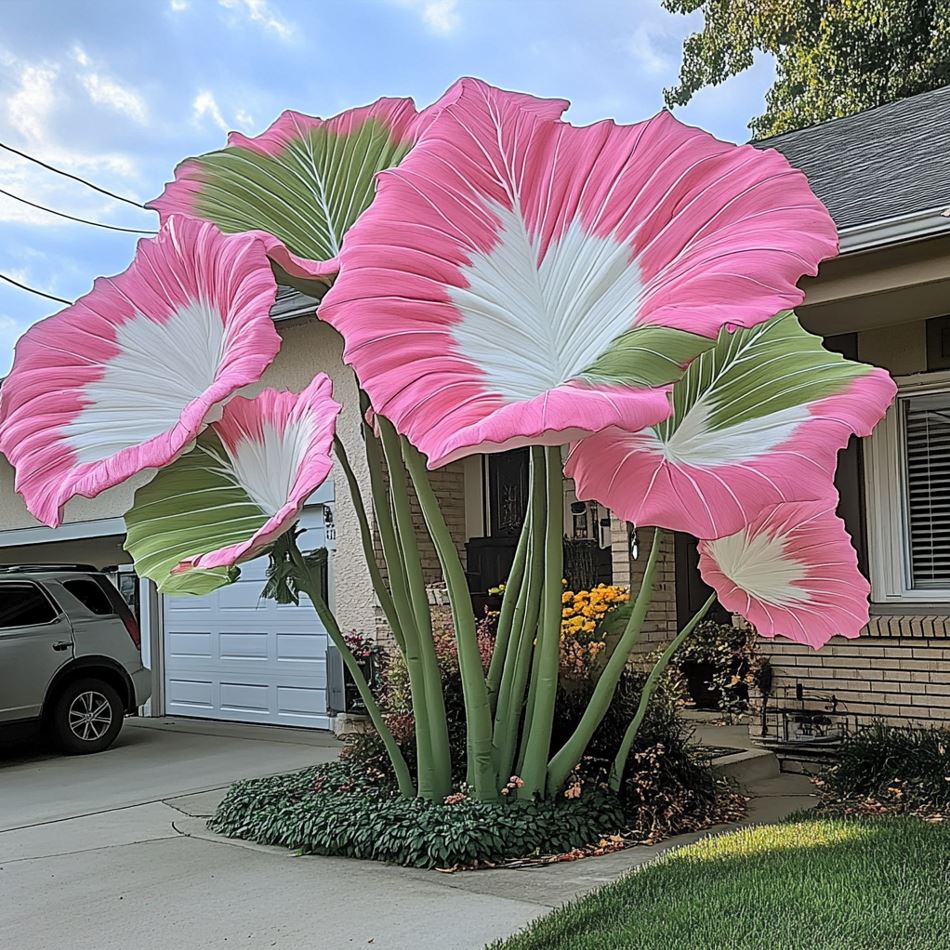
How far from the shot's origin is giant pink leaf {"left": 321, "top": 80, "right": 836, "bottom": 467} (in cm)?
471

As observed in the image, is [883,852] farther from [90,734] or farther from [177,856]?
[90,734]

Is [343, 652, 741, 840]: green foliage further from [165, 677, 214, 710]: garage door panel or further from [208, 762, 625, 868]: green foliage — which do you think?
[165, 677, 214, 710]: garage door panel

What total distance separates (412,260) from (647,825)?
11.2ft

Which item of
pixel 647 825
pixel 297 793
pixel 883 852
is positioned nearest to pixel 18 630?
pixel 297 793

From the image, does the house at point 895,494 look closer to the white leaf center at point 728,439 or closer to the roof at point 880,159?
the roof at point 880,159

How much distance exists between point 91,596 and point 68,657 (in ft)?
2.48

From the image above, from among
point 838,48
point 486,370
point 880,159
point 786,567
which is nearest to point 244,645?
point 786,567

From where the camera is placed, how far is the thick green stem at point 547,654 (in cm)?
629

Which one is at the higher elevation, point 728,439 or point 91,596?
point 728,439

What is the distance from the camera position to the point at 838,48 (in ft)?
70.8

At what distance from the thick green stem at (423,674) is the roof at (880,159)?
120 inches

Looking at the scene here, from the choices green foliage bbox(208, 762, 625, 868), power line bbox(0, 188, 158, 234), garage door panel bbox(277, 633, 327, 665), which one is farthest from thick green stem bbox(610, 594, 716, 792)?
power line bbox(0, 188, 158, 234)

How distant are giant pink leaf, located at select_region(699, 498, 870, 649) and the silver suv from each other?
6929mm

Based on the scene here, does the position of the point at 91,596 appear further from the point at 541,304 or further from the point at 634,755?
the point at 541,304
